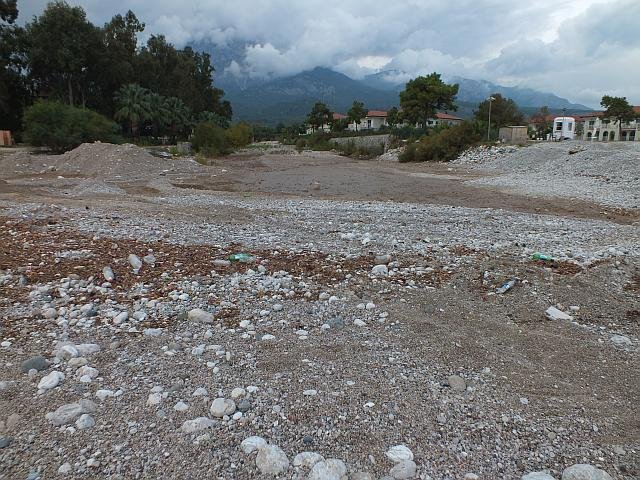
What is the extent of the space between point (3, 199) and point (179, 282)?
10.5 m

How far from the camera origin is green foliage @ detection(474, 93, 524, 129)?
60134 mm

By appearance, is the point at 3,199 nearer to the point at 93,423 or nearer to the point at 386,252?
the point at 386,252

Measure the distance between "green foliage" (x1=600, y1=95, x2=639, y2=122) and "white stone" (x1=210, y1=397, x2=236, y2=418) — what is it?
236 ft

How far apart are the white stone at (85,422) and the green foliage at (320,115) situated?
92025mm

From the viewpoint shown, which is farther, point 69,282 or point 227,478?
point 69,282

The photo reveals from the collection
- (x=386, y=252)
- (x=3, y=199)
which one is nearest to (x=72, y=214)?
(x=3, y=199)

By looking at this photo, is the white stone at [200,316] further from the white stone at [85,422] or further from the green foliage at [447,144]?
the green foliage at [447,144]

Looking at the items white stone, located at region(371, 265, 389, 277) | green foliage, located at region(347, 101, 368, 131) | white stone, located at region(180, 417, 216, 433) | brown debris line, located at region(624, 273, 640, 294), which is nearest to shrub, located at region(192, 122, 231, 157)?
white stone, located at region(371, 265, 389, 277)

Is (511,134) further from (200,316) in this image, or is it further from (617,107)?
(200,316)

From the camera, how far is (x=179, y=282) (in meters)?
5.40

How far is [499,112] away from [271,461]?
219ft

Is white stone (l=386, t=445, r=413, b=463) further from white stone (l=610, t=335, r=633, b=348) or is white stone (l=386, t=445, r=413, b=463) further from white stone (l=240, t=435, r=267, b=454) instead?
white stone (l=610, t=335, r=633, b=348)

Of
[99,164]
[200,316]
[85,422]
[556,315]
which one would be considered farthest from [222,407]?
[99,164]

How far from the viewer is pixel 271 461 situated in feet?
8.30
